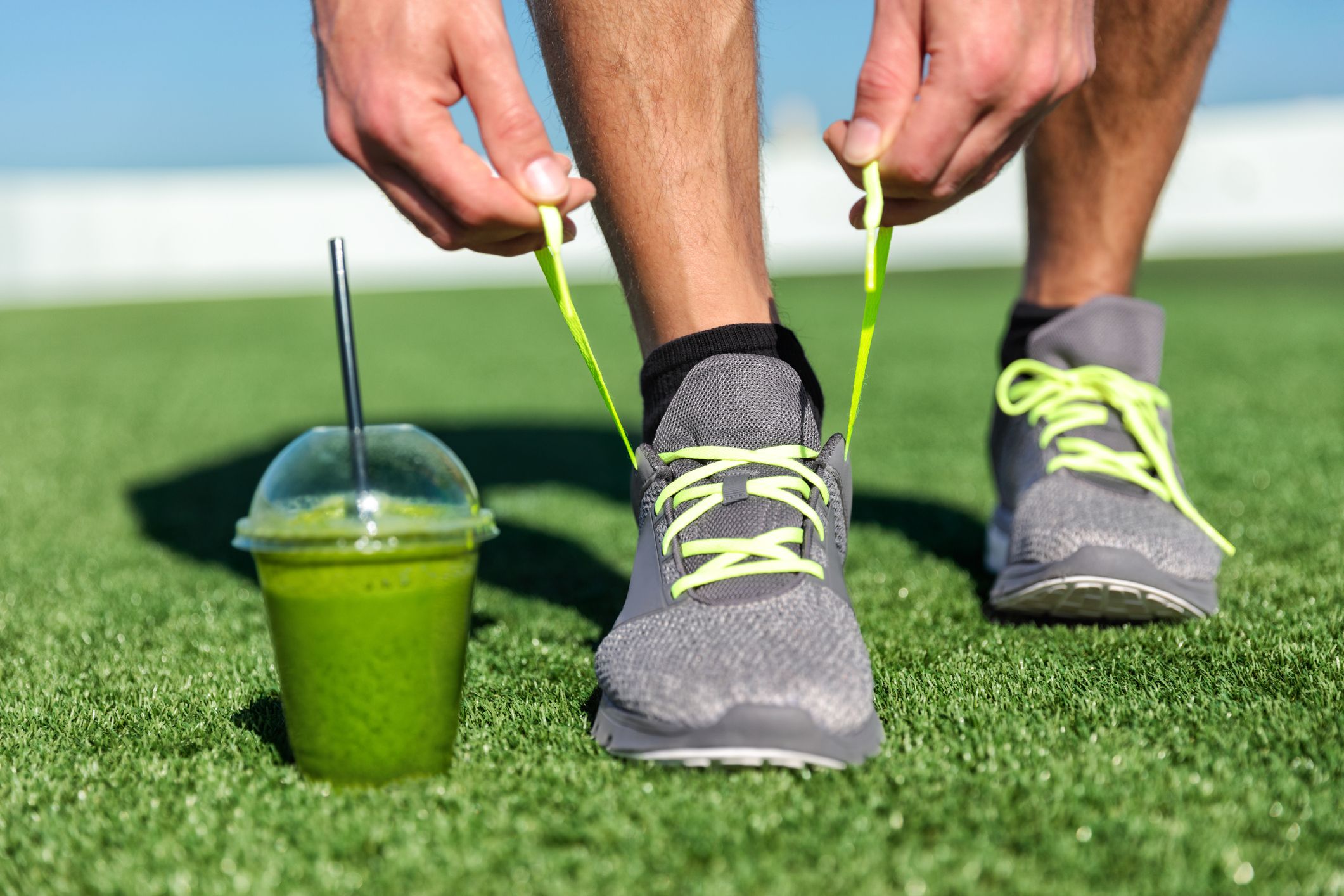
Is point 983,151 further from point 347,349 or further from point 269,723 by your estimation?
point 269,723

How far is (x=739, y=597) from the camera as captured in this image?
3.32 feet

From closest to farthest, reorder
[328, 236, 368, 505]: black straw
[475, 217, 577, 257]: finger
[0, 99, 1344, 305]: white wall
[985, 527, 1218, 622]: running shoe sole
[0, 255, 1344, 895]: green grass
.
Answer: [0, 255, 1344, 895]: green grass → [328, 236, 368, 505]: black straw → [475, 217, 577, 257]: finger → [985, 527, 1218, 622]: running shoe sole → [0, 99, 1344, 305]: white wall

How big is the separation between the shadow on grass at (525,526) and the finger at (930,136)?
701mm

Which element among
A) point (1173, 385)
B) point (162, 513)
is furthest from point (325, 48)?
point (1173, 385)

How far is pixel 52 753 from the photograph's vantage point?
3.25 ft

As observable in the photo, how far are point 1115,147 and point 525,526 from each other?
3.86ft

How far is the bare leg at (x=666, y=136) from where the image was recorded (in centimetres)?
112

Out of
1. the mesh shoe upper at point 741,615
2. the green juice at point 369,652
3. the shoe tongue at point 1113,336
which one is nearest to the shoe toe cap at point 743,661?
the mesh shoe upper at point 741,615

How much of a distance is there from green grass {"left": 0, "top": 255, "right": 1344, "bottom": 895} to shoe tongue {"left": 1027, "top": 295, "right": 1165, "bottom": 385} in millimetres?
314

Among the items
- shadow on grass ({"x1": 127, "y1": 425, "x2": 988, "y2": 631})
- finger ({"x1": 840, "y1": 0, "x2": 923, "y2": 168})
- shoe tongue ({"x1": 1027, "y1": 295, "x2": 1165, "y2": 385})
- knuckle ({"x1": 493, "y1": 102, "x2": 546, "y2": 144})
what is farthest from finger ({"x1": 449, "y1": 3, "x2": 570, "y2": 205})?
shoe tongue ({"x1": 1027, "y1": 295, "x2": 1165, "y2": 385})

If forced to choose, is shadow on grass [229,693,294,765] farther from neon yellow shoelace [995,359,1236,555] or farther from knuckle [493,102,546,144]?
neon yellow shoelace [995,359,1236,555]

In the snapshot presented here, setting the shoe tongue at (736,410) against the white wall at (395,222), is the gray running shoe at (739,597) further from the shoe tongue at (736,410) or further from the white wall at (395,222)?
the white wall at (395,222)

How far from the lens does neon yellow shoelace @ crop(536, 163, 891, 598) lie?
955mm

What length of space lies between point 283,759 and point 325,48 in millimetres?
602
